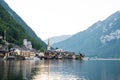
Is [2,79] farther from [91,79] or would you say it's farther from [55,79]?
[91,79]

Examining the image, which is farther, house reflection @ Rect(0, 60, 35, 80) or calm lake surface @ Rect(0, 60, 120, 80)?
calm lake surface @ Rect(0, 60, 120, 80)

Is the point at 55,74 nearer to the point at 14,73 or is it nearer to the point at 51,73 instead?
the point at 51,73

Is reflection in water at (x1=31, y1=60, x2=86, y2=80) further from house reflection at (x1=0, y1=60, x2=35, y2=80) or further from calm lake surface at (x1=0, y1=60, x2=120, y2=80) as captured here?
house reflection at (x1=0, y1=60, x2=35, y2=80)

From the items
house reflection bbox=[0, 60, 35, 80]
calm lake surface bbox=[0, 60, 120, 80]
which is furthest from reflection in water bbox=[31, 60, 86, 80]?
house reflection bbox=[0, 60, 35, 80]

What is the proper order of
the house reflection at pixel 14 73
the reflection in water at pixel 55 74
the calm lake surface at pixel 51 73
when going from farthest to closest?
the reflection in water at pixel 55 74 → the calm lake surface at pixel 51 73 → the house reflection at pixel 14 73

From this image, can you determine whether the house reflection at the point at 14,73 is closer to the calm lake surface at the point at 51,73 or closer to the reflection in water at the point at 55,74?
the calm lake surface at the point at 51,73

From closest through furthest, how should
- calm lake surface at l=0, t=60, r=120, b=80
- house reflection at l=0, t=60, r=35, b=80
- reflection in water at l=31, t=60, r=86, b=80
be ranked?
house reflection at l=0, t=60, r=35, b=80, calm lake surface at l=0, t=60, r=120, b=80, reflection in water at l=31, t=60, r=86, b=80

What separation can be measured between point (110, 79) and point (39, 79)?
14534 millimetres

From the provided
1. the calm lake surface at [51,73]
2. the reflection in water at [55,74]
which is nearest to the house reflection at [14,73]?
the calm lake surface at [51,73]

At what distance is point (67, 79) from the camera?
239 feet

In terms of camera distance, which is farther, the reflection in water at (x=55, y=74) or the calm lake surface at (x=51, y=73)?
the reflection in water at (x=55, y=74)

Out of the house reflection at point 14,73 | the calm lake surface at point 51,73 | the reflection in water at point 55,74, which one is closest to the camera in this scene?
the house reflection at point 14,73

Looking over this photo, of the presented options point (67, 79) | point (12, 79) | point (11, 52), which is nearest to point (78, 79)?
point (67, 79)

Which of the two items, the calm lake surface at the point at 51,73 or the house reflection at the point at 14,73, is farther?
the calm lake surface at the point at 51,73
